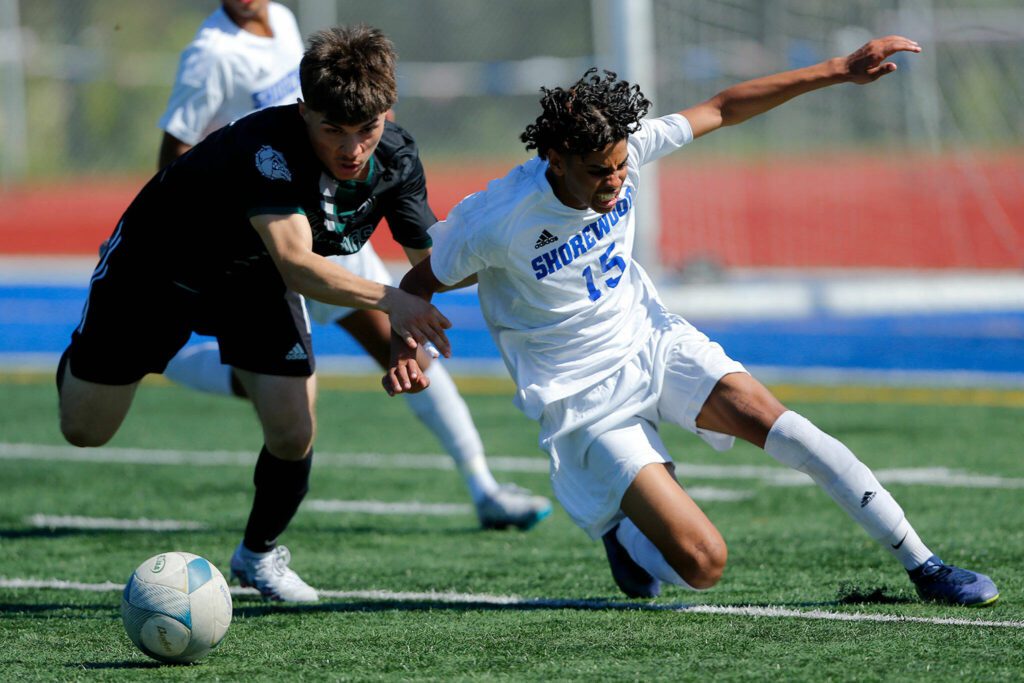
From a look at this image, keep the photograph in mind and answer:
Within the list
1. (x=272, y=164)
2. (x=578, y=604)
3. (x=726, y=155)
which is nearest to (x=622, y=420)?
(x=578, y=604)

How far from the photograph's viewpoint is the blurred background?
11.0 meters

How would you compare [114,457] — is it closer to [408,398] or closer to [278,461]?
[408,398]

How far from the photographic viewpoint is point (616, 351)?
461 centimetres

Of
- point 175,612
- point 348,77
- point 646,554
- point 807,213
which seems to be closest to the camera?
point 175,612

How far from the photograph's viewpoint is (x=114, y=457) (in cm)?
782

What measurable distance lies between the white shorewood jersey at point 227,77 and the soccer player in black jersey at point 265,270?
3.66ft

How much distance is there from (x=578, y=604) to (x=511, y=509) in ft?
4.42

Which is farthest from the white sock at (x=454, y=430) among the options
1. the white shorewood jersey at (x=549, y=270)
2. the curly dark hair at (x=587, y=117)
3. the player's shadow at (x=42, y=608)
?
the curly dark hair at (x=587, y=117)

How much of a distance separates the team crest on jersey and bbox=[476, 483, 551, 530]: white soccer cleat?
2.09 m

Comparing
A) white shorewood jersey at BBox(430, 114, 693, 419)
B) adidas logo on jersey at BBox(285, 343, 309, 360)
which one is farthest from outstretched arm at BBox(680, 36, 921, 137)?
adidas logo on jersey at BBox(285, 343, 309, 360)

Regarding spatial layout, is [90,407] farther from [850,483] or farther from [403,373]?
[850,483]

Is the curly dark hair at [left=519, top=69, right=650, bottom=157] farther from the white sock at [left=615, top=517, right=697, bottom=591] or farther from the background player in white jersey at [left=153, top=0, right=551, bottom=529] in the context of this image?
the background player in white jersey at [left=153, top=0, right=551, bottom=529]

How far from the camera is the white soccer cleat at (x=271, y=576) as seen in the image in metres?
4.83

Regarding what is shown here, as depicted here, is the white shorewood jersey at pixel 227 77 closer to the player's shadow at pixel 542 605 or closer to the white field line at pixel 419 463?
the player's shadow at pixel 542 605
